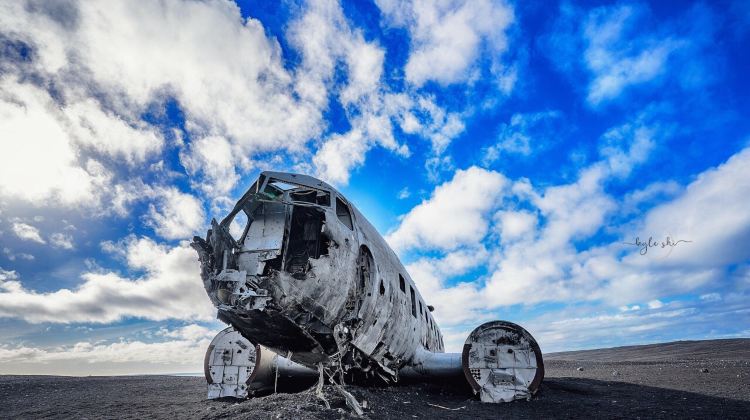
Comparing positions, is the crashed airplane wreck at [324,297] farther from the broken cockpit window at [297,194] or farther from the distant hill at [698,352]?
the distant hill at [698,352]

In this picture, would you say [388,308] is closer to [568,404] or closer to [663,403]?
[568,404]

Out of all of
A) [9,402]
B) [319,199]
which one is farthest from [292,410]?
[9,402]

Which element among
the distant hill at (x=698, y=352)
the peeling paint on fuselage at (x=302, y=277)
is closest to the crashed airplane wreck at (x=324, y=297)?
the peeling paint on fuselage at (x=302, y=277)

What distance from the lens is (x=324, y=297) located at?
17.6ft

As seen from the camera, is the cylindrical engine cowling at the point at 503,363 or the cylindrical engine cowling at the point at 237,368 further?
the cylindrical engine cowling at the point at 237,368

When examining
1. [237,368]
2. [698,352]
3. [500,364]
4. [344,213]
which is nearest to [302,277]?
[344,213]

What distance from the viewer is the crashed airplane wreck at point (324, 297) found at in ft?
16.5

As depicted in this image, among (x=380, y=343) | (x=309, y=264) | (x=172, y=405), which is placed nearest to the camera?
(x=309, y=264)

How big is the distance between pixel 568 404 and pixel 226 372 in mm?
8793

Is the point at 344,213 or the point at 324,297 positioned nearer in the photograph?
the point at 324,297

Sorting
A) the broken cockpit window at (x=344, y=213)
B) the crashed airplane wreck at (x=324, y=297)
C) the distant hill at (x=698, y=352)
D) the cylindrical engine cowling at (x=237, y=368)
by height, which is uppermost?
the broken cockpit window at (x=344, y=213)

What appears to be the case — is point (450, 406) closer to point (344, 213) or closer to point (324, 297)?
point (324, 297)

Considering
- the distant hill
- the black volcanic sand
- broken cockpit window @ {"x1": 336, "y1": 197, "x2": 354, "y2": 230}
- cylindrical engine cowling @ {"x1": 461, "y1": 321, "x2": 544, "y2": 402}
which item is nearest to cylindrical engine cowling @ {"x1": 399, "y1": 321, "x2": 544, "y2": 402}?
cylindrical engine cowling @ {"x1": 461, "y1": 321, "x2": 544, "y2": 402}

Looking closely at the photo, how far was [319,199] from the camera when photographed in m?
6.55
